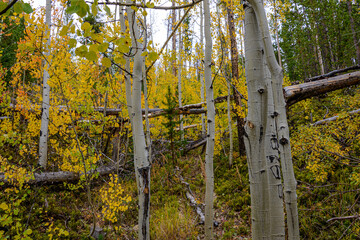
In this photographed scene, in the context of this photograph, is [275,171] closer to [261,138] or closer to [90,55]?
[261,138]

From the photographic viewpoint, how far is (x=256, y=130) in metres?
1.28

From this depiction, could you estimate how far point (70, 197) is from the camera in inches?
218

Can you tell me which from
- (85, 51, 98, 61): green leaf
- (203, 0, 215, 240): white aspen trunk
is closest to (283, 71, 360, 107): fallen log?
(203, 0, 215, 240): white aspen trunk

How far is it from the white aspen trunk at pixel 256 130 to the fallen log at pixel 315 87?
3271 millimetres

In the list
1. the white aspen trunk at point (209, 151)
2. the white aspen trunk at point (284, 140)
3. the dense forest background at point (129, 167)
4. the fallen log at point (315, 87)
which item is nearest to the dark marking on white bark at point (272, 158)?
the white aspen trunk at point (284, 140)

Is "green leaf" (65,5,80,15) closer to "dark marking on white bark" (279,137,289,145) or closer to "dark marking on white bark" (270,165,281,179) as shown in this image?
"dark marking on white bark" (270,165,281,179)

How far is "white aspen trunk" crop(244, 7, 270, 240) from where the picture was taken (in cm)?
123

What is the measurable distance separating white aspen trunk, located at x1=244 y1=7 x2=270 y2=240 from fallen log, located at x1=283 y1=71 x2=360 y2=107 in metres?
3.27

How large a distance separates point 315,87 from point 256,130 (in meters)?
4.34

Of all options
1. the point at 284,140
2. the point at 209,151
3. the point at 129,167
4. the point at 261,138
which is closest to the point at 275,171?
the point at 261,138

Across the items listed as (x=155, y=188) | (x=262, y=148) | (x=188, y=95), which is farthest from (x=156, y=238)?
(x=188, y=95)

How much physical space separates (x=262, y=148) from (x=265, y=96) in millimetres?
345

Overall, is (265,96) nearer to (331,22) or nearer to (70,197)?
(70,197)

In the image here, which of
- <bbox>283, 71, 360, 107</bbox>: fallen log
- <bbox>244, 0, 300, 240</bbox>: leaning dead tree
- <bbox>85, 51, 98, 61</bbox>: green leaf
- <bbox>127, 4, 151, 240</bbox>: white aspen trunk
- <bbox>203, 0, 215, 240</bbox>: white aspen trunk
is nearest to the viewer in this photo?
<bbox>85, 51, 98, 61</bbox>: green leaf
